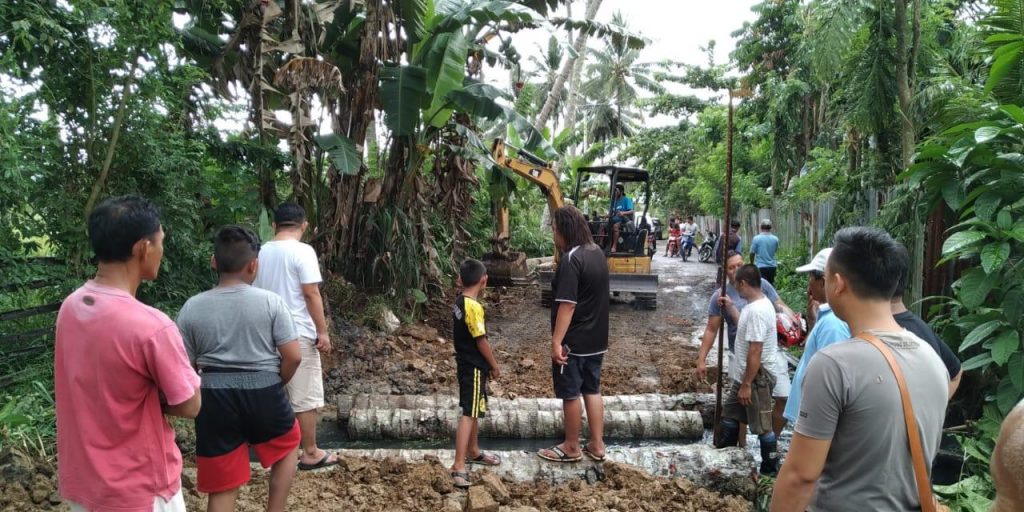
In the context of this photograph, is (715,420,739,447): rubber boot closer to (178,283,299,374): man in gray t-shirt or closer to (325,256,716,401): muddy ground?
(325,256,716,401): muddy ground

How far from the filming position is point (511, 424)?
A: 18.1 ft

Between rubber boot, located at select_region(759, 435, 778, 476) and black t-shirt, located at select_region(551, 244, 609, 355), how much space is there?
1418 millimetres

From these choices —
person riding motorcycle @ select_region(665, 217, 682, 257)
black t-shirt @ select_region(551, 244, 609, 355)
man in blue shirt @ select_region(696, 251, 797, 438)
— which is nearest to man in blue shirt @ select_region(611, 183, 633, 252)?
man in blue shirt @ select_region(696, 251, 797, 438)

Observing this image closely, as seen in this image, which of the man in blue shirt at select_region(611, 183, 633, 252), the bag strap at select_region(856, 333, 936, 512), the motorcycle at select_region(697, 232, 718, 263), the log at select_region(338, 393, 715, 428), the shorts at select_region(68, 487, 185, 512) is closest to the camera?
the bag strap at select_region(856, 333, 936, 512)

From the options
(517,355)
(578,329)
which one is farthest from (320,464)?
(517,355)

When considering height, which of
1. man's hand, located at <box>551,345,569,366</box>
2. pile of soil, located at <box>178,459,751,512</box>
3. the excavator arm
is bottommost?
pile of soil, located at <box>178,459,751,512</box>

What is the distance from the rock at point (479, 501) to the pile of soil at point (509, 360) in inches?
100

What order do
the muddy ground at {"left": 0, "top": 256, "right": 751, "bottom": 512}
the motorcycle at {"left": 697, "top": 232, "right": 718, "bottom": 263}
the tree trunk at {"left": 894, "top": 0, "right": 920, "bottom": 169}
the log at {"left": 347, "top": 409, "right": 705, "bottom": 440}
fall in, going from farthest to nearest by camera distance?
the motorcycle at {"left": 697, "top": 232, "right": 718, "bottom": 263} < the tree trunk at {"left": 894, "top": 0, "right": 920, "bottom": 169} < the log at {"left": 347, "top": 409, "right": 705, "bottom": 440} < the muddy ground at {"left": 0, "top": 256, "right": 751, "bottom": 512}

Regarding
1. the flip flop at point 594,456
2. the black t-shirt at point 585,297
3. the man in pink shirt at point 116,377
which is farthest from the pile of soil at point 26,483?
the flip flop at point 594,456

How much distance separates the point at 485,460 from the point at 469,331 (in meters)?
1.00

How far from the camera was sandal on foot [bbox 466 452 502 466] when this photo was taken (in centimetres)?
443

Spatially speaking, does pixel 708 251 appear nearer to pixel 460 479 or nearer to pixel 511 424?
pixel 511 424

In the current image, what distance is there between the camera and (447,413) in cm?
544

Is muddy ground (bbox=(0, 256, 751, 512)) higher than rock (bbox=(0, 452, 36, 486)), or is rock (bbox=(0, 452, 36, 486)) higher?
rock (bbox=(0, 452, 36, 486))
